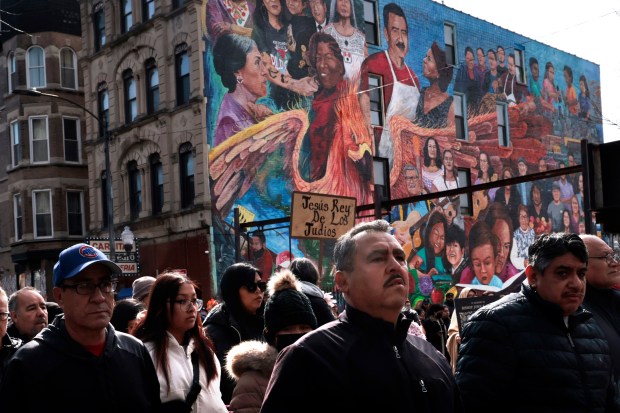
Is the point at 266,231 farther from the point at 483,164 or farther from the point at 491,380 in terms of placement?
the point at 491,380

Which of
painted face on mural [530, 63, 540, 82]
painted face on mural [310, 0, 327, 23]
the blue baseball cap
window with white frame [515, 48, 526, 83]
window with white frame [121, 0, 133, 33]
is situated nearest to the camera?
the blue baseball cap

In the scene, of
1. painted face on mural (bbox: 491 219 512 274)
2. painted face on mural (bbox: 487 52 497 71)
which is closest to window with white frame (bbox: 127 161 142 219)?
painted face on mural (bbox: 491 219 512 274)

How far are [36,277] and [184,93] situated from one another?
35.3 feet

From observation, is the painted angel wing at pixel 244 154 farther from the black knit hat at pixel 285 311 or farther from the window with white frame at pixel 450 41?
the black knit hat at pixel 285 311

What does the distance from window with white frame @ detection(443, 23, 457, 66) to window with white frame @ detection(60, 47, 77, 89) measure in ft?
50.3

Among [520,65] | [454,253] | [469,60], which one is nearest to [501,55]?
[520,65]

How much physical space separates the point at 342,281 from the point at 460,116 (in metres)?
34.8

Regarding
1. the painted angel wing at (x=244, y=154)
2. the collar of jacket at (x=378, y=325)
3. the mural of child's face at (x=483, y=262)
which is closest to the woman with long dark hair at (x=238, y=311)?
the collar of jacket at (x=378, y=325)

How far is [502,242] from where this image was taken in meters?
37.8

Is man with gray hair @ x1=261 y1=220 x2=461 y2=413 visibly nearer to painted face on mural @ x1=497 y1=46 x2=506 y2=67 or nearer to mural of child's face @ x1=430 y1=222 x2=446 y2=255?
mural of child's face @ x1=430 y1=222 x2=446 y2=255

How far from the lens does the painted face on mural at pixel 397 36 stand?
114 feet

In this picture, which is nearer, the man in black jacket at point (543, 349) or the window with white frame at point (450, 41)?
the man in black jacket at point (543, 349)

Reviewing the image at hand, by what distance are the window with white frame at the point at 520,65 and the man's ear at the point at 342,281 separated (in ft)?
126

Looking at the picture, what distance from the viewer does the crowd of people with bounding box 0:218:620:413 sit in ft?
11.5
